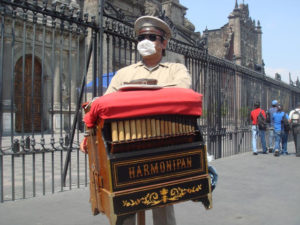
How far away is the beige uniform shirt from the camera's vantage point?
8.66ft

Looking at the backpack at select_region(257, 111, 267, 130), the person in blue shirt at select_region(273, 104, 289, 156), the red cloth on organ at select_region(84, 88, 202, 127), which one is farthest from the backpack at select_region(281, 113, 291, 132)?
the red cloth on organ at select_region(84, 88, 202, 127)

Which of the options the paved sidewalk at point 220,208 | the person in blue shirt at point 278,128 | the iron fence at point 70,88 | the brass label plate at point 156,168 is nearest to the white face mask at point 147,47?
the brass label plate at point 156,168

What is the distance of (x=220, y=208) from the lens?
4.55m

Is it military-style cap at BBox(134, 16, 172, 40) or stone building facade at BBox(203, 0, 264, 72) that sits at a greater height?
stone building facade at BBox(203, 0, 264, 72)

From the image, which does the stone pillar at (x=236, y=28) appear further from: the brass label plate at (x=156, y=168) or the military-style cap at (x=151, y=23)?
the brass label plate at (x=156, y=168)

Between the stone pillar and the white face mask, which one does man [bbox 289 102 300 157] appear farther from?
the stone pillar

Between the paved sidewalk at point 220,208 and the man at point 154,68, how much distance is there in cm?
141

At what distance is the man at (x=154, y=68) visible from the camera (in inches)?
105

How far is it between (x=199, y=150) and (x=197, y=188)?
0.93 feet

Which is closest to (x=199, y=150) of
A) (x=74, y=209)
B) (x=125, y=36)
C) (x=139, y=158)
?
(x=139, y=158)

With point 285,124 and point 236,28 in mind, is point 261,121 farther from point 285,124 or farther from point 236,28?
point 236,28

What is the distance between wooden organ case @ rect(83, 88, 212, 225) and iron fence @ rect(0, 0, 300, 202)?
2.79 m

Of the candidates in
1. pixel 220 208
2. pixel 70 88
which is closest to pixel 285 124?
pixel 220 208

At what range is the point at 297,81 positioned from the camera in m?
21.2
